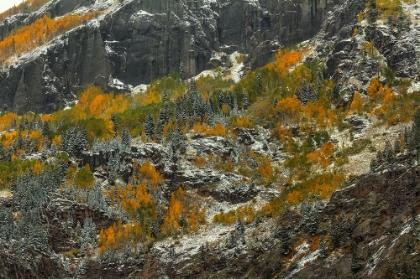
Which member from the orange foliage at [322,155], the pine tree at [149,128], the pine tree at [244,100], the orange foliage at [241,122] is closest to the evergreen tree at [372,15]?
the pine tree at [244,100]

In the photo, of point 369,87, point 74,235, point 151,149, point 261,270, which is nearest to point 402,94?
point 369,87

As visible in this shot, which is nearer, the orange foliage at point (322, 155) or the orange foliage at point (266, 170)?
the orange foliage at point (322, 155)

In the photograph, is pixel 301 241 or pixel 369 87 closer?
pixel 301 241

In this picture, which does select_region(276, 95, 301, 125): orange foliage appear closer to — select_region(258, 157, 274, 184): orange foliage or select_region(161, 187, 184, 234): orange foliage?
select_region(258, 157, 274, 184): orange foliage

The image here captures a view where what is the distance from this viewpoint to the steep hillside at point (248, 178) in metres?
101

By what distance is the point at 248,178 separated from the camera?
14600 cm

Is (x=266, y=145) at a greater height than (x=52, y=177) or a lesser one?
lesser

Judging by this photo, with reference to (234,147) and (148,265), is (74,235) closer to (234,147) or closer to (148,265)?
(148,265)

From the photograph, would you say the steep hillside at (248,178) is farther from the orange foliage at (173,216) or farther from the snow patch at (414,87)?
the snow patch at (414,87)

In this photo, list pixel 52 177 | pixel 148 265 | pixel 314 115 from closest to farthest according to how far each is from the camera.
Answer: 1. pixel 148 265
2. pixel 52 177
3. pixel 314 115

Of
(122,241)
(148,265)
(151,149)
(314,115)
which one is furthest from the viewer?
(314,115)

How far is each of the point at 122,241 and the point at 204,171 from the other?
96.7 ft

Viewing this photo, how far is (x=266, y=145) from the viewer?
160125 mm

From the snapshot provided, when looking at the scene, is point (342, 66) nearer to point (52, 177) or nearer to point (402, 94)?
point (402, 94)
